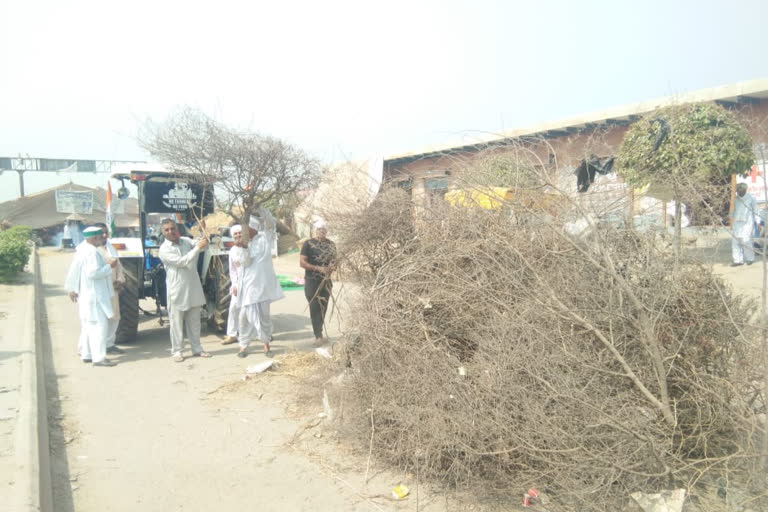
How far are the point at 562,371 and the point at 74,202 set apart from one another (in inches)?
1284

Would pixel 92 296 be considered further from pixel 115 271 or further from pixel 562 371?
pixel 562 371

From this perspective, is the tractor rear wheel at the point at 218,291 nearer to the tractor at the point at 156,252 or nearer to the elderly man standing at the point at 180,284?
the tractor at the point at 156,252

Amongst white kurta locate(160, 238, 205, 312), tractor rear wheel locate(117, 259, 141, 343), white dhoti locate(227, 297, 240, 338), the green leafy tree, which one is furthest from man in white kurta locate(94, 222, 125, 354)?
the green leafy tree

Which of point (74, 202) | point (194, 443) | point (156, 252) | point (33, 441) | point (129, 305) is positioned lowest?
point (194, 443)

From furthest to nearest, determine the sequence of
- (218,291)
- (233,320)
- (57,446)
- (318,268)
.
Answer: (218,291) → (233,320) → (318,268) → (57,446)

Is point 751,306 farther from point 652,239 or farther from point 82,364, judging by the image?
point 82,364

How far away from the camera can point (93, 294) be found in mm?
6695

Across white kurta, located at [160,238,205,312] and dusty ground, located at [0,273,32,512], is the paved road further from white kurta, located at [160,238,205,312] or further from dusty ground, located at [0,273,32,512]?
white kurta, located at [160,238,205,312]

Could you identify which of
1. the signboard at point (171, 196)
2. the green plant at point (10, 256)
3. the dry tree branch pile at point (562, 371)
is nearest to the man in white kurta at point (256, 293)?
the signboard at point (171, 196)

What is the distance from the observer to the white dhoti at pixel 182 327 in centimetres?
667

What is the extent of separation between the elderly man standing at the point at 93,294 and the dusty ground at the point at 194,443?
245mm

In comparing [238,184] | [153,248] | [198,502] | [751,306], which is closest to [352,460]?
[198,502]

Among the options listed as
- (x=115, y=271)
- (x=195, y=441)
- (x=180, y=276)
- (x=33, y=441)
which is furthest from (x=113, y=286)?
(x=195, y=441)

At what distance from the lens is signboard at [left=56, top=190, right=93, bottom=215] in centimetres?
2969
